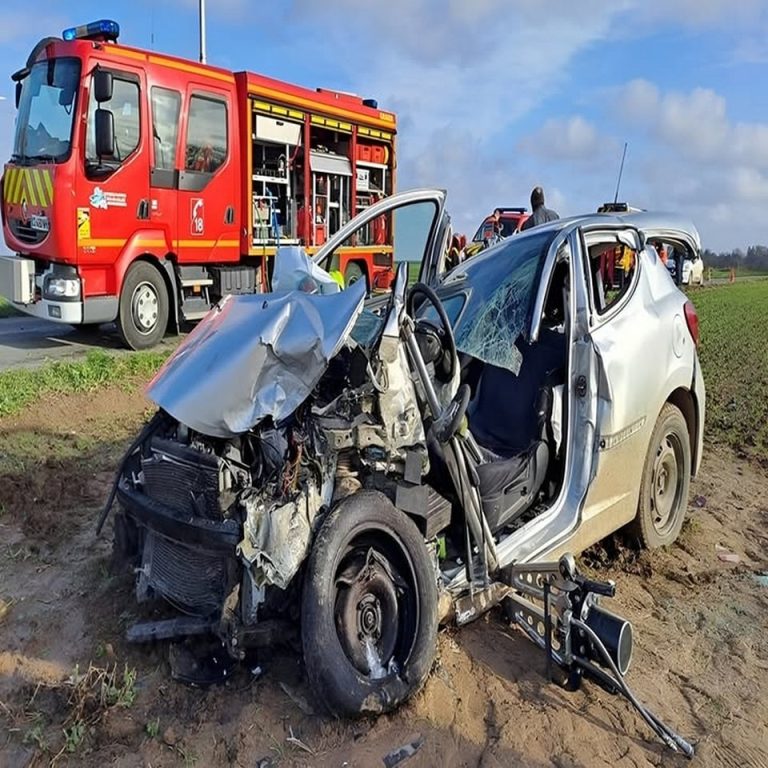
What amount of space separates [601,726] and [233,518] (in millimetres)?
1537

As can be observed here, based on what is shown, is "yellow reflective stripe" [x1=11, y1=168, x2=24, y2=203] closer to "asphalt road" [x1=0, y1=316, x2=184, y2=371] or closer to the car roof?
"asphalt road" [x1=0, y1=316, x2=184, y2=371]

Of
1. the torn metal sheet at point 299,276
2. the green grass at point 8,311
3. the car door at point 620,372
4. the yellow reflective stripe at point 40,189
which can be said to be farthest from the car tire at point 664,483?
the green grass at point 8,311

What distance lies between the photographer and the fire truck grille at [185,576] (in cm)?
291

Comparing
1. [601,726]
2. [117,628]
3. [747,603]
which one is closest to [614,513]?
[747,603]

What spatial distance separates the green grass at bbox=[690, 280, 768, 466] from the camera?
273 inches

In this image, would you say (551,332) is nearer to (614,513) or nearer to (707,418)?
(614,513)

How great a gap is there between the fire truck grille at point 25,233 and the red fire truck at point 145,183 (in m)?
0.02

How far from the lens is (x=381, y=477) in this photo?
3.08 m

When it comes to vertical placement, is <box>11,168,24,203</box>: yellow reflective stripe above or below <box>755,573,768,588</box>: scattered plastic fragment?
above

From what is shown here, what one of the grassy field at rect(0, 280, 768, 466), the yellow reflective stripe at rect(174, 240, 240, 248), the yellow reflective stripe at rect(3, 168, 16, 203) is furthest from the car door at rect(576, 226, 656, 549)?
the yellow reflective stripe at rect(3, 168, 16, 203)

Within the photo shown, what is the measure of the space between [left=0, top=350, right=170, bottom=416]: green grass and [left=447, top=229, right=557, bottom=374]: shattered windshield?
418cm

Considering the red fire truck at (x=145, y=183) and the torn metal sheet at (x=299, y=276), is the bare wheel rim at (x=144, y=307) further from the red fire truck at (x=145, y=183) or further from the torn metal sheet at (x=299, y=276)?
the torn metal sheet at (x=299, y=276)

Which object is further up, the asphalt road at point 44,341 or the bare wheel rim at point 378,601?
the asphalt road at point 44,341

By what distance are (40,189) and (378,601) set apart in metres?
8.06
